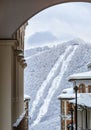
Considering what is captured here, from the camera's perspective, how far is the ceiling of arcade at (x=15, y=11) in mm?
7660

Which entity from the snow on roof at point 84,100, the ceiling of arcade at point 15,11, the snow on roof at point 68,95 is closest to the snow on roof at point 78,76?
the snow on roof at point 84,100

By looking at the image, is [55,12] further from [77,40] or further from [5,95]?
[5,95]

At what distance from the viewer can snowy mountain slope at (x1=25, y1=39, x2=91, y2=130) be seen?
22.7 m

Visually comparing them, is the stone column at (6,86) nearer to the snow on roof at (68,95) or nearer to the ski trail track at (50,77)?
the snow on roof at (68,95)

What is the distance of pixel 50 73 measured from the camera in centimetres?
2366

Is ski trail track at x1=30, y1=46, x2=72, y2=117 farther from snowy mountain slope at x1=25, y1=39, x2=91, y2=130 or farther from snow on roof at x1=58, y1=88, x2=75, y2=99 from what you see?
snow on roof at x1=58, y1=88, x2=75, y2=99

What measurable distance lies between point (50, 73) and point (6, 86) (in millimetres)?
15751

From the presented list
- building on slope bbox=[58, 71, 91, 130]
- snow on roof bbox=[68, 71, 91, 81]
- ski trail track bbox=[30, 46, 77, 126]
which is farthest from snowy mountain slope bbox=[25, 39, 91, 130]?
snow on roof bbox=[68, 71, 91, 81]

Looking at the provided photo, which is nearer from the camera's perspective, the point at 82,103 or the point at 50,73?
the point at 82,103

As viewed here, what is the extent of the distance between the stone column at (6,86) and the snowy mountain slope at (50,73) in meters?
14.2

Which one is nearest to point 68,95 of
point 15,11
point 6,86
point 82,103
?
point 82,103

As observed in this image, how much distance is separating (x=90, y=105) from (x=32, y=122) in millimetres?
11149

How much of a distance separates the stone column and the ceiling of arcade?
312mm

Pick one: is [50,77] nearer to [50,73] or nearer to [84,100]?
[50,73]
